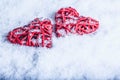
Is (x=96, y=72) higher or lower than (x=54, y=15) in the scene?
lower

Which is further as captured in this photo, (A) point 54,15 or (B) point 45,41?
(A) point 54,15

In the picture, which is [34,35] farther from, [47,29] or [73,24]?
[73,24]

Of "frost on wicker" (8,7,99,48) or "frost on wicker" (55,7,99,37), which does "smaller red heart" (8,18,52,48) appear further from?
"frost on wicker" (55,7,99,37)

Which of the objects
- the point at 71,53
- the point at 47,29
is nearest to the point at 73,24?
the point at 47,29

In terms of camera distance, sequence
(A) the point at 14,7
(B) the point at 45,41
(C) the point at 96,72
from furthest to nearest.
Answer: (A) the point at 14,7 → (B) the point at 45,41 → (C) the point at 96,72

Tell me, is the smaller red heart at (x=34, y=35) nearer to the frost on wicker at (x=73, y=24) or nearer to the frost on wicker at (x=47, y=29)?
the frost on wicker at (x=47, y=29)

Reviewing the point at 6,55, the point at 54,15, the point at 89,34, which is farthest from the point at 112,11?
the point at 6,55

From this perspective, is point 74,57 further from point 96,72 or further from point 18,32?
point 18,32

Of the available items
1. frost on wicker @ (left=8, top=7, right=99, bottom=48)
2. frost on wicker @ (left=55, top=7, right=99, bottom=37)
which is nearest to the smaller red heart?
frost on wicker @ (left=8, top=7, right=99, bottom=48)
